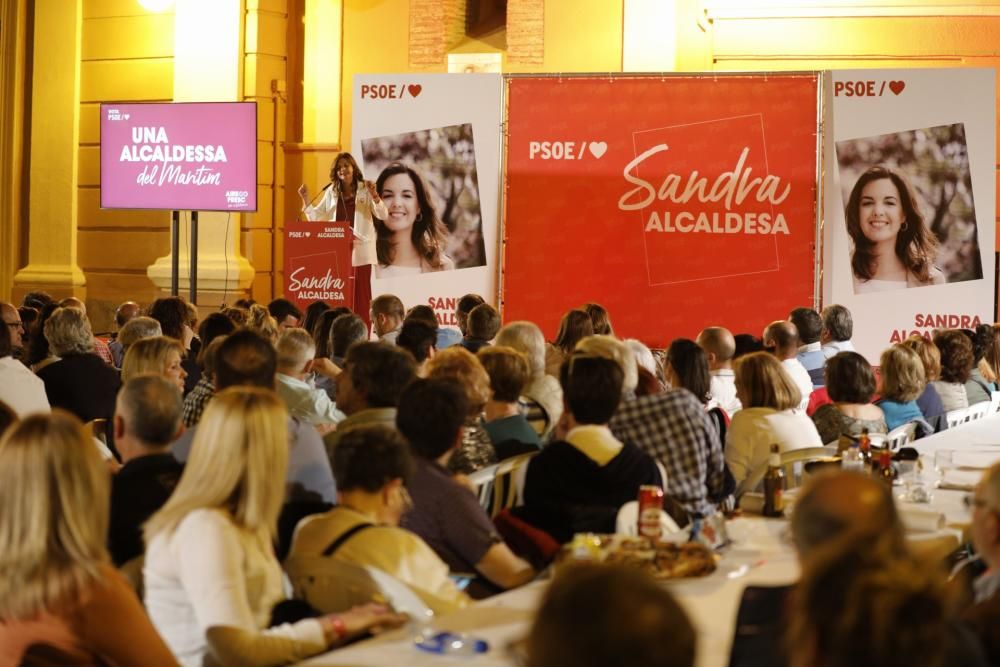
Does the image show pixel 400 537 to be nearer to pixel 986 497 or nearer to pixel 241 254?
pixel 986 497

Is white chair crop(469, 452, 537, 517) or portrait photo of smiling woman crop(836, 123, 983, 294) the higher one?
portrait photo of smiling woman crop(836, 123, 983, 294)

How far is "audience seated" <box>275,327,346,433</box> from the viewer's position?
599cm

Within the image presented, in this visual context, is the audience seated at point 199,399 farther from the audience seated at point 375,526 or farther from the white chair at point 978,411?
the white chair at point 978,411

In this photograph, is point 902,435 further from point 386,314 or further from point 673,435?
point 386,314

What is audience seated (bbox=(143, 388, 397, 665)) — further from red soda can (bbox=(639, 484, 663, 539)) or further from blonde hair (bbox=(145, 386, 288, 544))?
red soda can (bbox=(639, 484, 663, 539))

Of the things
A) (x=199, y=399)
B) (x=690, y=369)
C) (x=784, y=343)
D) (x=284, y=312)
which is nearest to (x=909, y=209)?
(x=784, y=343)

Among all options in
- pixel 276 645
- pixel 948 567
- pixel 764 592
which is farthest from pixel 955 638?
pixel 948 567

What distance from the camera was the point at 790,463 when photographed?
18.3 feet

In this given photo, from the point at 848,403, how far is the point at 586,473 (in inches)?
92.0

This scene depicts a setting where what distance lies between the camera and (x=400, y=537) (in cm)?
338

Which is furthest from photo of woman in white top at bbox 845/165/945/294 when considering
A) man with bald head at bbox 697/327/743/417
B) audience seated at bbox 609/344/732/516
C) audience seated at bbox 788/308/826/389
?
audience seated at bbox 609/344/732/516

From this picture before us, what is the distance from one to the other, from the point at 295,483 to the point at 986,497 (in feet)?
7.30

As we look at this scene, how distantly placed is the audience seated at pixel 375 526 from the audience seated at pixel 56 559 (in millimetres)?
662

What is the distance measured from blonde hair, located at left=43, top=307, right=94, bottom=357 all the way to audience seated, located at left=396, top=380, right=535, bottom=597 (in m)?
3.20
